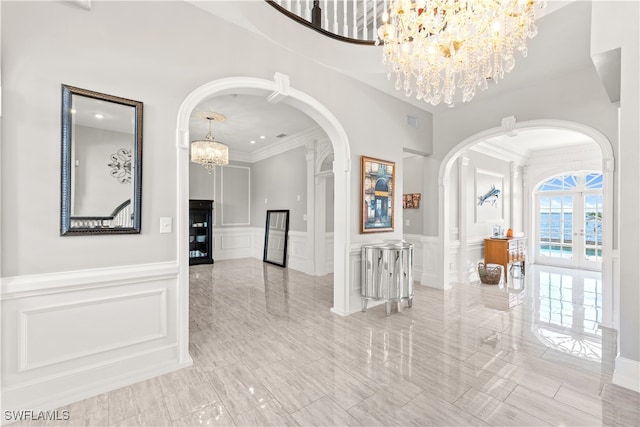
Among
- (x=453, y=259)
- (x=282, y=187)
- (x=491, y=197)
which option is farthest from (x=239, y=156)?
(x=491, y=197)

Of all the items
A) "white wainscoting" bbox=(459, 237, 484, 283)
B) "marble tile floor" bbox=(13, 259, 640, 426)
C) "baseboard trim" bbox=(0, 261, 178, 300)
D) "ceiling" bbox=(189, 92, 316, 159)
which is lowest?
"marble tile floor" bbox=(13, 259, 640, 426)

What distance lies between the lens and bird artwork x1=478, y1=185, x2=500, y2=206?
6430 millimetres

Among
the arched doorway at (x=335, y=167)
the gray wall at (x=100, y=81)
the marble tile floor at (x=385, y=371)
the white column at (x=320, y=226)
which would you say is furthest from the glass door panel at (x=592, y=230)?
the gray wall at (x=100, y=81)

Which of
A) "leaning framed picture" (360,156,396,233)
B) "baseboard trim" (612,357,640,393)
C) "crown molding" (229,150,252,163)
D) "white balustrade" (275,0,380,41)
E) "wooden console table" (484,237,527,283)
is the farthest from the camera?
"crown molding" (229,150,252,163)

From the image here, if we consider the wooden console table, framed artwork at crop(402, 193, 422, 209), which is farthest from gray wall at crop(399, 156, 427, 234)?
the wooden console table

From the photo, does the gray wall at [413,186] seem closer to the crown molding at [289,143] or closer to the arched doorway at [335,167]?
the crown molding at [289,143]

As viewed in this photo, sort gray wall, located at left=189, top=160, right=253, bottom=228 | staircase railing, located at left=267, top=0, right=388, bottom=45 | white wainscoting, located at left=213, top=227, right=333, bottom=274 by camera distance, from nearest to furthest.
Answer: staircase railing, located at left=267, top=0, right=388, bottom=45, white wainscoting, located at left=213, top=227, right=333, bottom=274, gray wall, located at left=189, top=160, right=253, bottom=228

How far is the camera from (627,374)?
87.7 inches

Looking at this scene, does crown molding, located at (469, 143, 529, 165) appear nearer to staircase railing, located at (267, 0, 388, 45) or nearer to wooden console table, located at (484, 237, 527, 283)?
wooden console table, located at (484, 237, 527, 283)

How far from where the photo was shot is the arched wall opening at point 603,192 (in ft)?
11.4

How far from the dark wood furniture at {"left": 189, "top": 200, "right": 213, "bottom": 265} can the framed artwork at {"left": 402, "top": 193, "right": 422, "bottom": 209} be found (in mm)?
4879

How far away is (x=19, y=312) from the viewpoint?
191 cm

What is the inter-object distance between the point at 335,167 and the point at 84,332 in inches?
119

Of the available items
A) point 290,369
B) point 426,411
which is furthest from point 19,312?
point 426,411
